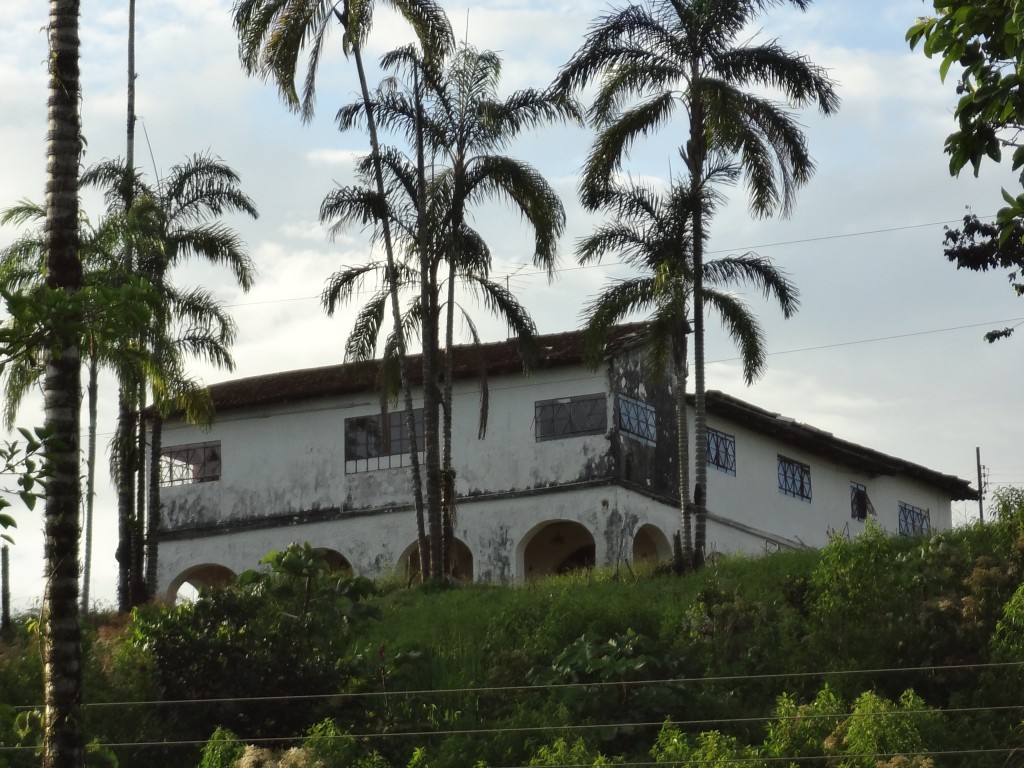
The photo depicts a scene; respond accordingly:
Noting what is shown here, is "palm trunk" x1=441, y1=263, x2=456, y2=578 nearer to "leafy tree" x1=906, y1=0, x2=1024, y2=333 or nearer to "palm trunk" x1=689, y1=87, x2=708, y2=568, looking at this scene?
"palm trunk" x1=689, y1=87, x2=708, y2=568

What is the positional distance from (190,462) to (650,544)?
10.0m

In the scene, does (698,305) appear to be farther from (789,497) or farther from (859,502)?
(859,502)

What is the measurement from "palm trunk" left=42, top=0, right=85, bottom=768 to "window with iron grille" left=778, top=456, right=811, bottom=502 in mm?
24581

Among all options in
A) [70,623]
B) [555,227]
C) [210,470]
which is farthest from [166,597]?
[70,623]

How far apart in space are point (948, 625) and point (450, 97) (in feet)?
42.3

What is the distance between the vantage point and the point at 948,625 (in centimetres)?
2017

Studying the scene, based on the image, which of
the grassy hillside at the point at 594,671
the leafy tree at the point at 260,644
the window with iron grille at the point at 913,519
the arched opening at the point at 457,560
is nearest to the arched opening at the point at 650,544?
the arched opening at the point at 457,560

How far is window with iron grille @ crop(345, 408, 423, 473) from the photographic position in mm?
31828

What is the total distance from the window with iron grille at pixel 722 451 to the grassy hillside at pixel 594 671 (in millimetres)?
9976

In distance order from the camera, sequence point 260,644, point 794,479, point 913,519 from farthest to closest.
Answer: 1. point 913,519
2. point 794,479
3. point 260,644

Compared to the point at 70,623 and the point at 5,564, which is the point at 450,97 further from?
the point at 70,623

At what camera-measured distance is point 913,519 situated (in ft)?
127

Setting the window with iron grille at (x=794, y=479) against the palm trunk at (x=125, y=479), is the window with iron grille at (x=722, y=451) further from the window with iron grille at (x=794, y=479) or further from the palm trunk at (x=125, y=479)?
the palm trunk at (x=125, y=479)

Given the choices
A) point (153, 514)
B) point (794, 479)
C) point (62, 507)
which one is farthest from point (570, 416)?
point (62, 507)
